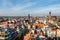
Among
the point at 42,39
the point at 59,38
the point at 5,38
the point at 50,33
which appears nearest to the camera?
the point at 5,38

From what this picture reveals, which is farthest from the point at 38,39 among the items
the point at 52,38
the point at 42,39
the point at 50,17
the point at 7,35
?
the point at 50,17

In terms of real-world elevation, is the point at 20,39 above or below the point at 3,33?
below

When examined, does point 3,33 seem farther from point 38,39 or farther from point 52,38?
point 52,38

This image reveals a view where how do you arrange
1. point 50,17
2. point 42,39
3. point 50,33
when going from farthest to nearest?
point 50,17 → point 50,33 → point 42,39

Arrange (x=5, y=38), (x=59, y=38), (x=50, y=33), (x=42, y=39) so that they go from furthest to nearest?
(x=50, y=33)
(x=59, y=38)
(x=42, y=39)
(x=5, y=38)

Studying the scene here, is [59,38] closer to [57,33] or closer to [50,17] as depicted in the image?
[57,33]

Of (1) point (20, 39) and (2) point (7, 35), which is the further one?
(1) point (20, 39)

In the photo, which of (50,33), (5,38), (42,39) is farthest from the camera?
(50,33)

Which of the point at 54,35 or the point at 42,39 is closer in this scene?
the point at 42,39

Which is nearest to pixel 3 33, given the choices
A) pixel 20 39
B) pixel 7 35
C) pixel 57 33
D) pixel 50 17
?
pixel 7 35
